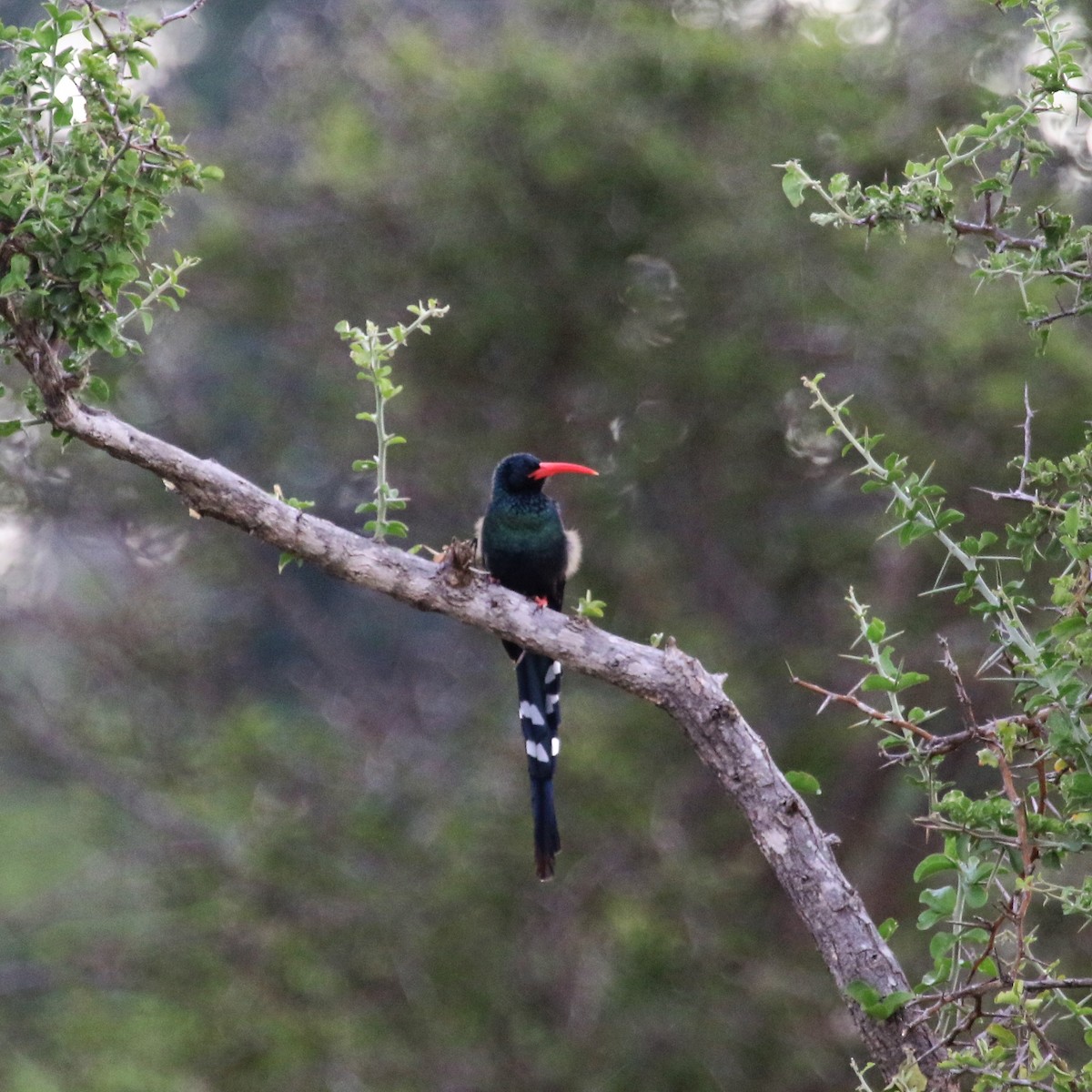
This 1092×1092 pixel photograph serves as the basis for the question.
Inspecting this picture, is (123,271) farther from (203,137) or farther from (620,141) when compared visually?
(203,137)

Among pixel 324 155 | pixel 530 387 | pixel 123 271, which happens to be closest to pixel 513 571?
pixel 123 271

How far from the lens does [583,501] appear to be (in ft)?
24.0

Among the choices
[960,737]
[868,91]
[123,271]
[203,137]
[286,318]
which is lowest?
[960,737]

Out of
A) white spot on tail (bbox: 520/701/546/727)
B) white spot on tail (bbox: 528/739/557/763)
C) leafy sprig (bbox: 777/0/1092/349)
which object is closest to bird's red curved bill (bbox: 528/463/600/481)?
white spot on tail (bbox: 520/701/546/727)

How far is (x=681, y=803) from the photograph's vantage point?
24.3 feet

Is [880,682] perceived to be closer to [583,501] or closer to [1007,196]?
[1007,196]

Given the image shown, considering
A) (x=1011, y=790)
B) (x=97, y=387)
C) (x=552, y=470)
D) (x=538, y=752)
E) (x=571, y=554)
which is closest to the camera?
(x=1011, y=790)

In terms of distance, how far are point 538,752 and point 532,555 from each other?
2.04 feet

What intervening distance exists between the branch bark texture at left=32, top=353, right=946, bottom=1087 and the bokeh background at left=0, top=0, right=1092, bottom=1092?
3990mm

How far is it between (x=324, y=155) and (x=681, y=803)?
366 cm

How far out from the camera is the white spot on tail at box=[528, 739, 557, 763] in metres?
4.10

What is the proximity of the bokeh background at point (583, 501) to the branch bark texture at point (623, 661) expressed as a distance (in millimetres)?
3990

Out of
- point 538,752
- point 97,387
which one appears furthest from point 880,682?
point 538,752

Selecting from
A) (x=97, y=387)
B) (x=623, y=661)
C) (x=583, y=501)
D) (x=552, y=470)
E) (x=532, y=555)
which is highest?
(x=583, y=501)
